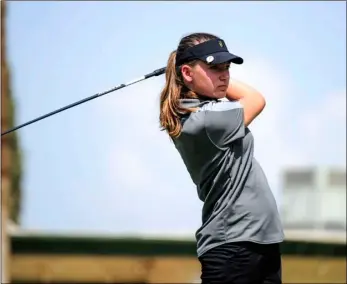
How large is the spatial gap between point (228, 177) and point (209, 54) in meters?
0.32

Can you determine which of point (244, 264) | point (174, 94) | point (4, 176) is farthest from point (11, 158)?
point (244, 264)

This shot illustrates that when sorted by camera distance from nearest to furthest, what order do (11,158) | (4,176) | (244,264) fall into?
(244,264) → (4,176) → (11,158)

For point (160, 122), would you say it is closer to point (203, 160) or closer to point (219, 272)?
point (203, 160)

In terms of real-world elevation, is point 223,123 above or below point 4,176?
above

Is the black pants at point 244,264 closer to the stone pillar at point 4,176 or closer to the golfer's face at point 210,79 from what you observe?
the golfer's face at point 210,79

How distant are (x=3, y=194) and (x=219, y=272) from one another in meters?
4.27

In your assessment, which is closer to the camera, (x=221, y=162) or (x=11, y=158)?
(x=221, y=162)

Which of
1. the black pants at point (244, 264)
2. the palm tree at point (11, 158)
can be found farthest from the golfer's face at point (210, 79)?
the palm tree at point (11, 158)

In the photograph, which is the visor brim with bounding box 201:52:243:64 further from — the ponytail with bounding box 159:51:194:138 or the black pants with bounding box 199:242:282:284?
the black pants with bounding box 199:242:282:284

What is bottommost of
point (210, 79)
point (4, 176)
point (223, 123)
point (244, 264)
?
point (4, 176)

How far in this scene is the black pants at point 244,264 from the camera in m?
2.68

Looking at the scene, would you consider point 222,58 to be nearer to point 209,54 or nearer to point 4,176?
point 209,54

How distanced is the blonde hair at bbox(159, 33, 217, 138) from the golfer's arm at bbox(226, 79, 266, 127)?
0.11m

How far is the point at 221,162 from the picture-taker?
2.72 meters
